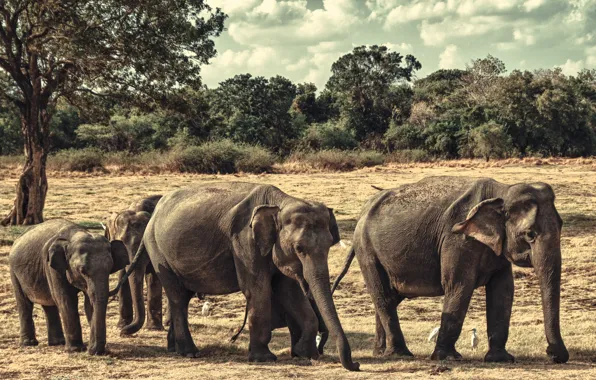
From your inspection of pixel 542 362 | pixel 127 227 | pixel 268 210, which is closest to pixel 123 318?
pixel 127 227

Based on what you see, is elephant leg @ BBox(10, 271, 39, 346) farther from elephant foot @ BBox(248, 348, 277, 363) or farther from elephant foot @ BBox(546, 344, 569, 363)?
elephant foot @ BBox(546, 344, 569, 363)

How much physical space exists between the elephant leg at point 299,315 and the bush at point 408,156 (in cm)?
4116

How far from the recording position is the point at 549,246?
9.06m

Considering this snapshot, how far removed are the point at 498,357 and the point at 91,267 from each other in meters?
4.59

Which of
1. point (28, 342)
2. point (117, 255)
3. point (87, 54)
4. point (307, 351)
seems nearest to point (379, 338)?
point (307, 351)

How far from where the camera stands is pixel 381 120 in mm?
65312

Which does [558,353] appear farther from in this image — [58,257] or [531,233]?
[58,257]

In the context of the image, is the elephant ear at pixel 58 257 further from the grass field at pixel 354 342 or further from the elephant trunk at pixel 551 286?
the elephant trunk at pixel 551 286

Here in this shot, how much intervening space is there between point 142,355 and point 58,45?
49.2 ft

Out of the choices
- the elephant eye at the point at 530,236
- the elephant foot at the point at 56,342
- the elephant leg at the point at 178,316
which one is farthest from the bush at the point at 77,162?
the elephant eye at the point at 530,236

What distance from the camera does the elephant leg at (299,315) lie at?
9859 mm

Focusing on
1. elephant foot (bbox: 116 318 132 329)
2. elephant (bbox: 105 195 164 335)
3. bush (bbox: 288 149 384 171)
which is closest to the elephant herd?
elephant (bbox: 105 195 164 335)

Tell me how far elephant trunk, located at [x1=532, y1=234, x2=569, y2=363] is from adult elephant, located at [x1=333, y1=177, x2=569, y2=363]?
1cm

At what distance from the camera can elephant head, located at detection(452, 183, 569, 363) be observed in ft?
29.6
